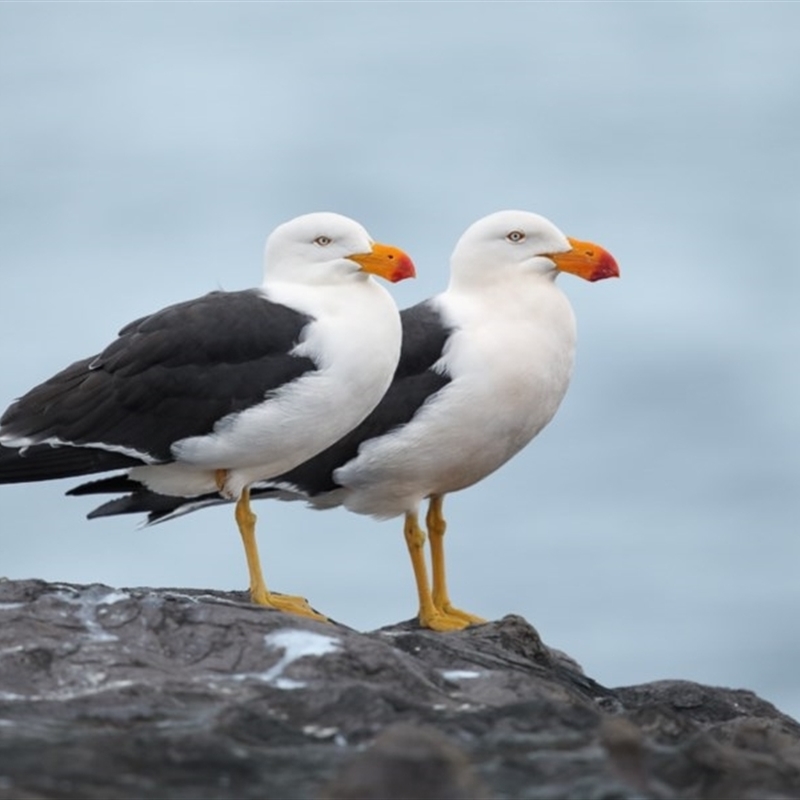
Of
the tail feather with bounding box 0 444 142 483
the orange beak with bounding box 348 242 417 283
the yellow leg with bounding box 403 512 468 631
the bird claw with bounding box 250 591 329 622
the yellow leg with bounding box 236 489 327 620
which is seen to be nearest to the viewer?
the bird claw with bounding box 250 591 329 622

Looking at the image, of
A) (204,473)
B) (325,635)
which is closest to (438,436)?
(204,473)

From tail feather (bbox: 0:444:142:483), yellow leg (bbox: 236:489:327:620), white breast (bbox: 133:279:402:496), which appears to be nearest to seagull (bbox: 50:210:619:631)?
tail feather (bbox: 0:444:142:483)

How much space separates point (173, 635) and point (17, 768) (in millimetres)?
2294

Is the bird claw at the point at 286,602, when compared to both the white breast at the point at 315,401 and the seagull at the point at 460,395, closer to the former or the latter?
the white breast at the point at 315,401

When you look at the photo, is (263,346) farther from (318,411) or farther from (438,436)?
(438,436)

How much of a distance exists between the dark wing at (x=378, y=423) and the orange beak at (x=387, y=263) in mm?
1258

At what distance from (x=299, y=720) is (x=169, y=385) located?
15.1 ft

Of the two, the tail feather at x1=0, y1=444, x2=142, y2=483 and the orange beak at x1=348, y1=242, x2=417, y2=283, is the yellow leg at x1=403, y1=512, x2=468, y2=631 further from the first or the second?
the tail feather at x1=0, y1=444, x2=142, y2=483

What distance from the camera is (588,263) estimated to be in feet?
53.4

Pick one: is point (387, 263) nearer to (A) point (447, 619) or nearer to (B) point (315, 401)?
(B) point (315, 401)

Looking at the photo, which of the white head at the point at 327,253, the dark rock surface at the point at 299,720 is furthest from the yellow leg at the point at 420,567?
the dark rock surface at the point at 299,720

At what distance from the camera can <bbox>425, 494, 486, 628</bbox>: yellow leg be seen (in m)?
16.2

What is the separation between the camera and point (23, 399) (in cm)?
1459

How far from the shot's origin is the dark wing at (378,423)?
15406mm
